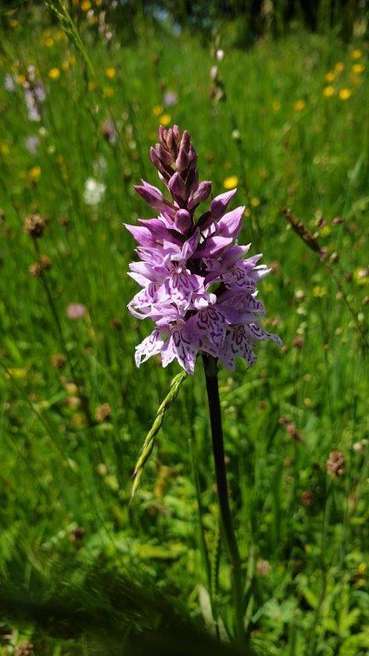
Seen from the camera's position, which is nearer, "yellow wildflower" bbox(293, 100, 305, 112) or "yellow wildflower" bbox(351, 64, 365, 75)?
"yellow wildflower" bbox(293, 100, 305, 112)

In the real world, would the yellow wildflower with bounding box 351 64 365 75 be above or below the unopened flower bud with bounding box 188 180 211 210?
above

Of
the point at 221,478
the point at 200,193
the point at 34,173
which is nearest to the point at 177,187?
the point at 200,193

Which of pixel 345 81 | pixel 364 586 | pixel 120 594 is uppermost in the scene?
pixel 345 81

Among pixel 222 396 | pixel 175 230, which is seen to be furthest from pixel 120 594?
pixel 222 396

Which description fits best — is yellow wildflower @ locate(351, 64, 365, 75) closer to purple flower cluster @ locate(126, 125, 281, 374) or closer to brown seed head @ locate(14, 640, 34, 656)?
purple flower cluster @ locate(126, 125, 281, 374)

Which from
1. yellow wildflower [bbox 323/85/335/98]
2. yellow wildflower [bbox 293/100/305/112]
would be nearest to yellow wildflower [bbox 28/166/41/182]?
yellow wildflower [bbox 293/100/305/112]

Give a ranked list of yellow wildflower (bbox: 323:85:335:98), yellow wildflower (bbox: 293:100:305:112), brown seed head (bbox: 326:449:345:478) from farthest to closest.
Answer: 1. yellow wildflower (bbox: 323:85:335:98)
2. yellow wildflower (bbox: 293:100:305:112)
3. brown seed head (bbox: 326:449:345:478)

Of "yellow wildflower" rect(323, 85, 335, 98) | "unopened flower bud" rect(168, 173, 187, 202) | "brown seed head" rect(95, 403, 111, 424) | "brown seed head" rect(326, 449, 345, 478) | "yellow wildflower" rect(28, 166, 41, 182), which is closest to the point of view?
"unopened flower bud" rect(168, 173, 187, 202)

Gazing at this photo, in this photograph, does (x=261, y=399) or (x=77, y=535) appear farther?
(x=261, y=399)

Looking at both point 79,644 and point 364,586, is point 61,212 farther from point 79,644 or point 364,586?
point 79,644
